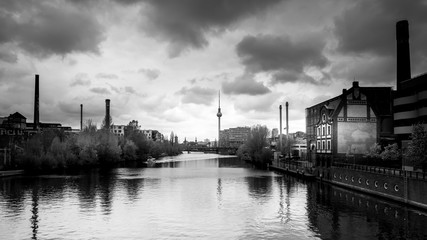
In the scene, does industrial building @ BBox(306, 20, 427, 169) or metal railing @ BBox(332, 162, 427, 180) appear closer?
metal railing @ BBox(332, 162, 427, 180)

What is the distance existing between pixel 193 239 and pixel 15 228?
16.9 metres

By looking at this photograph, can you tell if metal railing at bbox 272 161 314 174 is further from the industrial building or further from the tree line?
the tree line

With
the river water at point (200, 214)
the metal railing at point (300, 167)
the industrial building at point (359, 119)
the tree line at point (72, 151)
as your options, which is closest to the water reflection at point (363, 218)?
the river water at point (200, 214)

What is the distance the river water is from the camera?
33969 millimetres

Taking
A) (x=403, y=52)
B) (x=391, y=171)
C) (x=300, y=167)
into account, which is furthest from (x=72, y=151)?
(x=391, y=171)

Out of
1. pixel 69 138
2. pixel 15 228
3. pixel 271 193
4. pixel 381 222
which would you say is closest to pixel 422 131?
pixel 381 222

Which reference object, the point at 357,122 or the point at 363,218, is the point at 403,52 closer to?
the point at 357,122

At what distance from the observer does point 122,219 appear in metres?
39.6

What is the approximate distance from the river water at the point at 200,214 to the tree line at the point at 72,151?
34068mm

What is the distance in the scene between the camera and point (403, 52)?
244 ft

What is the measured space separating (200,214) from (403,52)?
54682mm

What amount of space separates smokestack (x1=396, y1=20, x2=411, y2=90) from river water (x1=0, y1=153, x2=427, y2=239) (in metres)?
27.5

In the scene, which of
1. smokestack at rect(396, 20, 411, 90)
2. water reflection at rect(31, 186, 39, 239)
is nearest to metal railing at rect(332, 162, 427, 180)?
smokestack at rect(396, 20, 411, 90)

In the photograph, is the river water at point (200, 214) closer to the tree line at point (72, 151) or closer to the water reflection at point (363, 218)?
the water reflection at point (363, 218)
